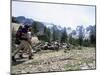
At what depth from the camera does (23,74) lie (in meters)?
2.35

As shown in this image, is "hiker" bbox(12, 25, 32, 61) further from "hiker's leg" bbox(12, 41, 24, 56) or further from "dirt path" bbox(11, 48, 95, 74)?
→ "dirt path" bbox(11, 48, 95, 74)

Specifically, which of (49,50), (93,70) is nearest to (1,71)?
(49,50)

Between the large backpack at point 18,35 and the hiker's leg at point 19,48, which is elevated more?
the large backpack at point 18,35

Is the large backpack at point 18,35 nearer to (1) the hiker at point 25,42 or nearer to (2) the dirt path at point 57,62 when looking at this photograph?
(1) the hiker at point 25,42

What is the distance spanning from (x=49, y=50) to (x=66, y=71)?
35cm

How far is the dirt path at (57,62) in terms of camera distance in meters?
2.36

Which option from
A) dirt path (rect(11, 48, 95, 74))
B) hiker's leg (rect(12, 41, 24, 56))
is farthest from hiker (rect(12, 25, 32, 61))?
dirt path (rect(11, 48, 95, 74))

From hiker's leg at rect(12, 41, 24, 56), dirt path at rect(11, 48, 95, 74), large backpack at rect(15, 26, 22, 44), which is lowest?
dirt path at rect(11, 48, 95, 74)

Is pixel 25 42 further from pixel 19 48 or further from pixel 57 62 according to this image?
pixel 57 62

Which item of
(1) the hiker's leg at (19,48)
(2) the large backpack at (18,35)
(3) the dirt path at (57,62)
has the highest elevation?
(2) the large backpack at (18,35)

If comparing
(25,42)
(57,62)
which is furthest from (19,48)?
(57,62)

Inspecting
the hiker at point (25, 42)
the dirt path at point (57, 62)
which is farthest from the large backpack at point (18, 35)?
the dirt path at point (57, 62)

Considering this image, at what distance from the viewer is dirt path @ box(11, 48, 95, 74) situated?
93.0 inches

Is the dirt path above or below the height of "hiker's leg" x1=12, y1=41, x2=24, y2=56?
below
